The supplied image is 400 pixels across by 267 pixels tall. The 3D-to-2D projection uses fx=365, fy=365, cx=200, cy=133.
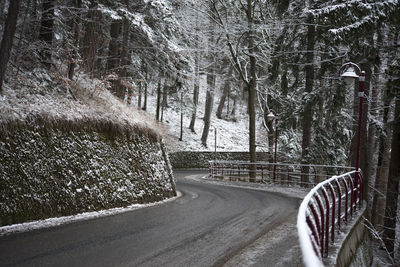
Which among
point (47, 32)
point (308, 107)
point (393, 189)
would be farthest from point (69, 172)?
point (308, 107)

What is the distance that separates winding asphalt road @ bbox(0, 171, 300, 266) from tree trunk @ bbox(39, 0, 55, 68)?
6.43m

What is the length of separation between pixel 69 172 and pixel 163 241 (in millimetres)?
3534

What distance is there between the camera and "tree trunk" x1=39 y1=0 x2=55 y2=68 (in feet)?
41.1

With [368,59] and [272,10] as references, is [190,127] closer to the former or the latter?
[272,10]

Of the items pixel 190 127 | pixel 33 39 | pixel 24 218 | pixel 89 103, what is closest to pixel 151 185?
pixel 89 103

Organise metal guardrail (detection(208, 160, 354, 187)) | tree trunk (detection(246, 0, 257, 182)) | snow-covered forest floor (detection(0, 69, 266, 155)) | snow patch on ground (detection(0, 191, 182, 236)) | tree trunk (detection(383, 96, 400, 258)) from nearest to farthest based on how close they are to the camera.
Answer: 1. snow patch on ground (detection(0, 191, 182, 236))
2. snow-covered forest floor (detection(0, 69, 266, 155))
3. tree trunk (detection(383, 96, 400, 258))
4. metal guardrail (detection(208, 160, 354, 187))
5. tree trunk (detection(246, 0, 257, 182))

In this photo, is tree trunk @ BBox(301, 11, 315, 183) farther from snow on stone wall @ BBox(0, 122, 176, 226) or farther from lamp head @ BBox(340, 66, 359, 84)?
snow on stone wall @ BBox(0, 122, 176, 226)

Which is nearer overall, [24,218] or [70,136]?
[24,218]

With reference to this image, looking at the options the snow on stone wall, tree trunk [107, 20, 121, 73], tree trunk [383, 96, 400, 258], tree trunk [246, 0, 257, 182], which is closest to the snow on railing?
tree trunk [383, 96, 400, 258]

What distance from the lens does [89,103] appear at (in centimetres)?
1239

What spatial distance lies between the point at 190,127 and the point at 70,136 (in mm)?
32151

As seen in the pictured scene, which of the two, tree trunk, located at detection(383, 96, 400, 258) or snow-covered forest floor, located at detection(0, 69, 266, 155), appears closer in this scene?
snow-covered forest floor, located at detection(0, 69, 266, 155)

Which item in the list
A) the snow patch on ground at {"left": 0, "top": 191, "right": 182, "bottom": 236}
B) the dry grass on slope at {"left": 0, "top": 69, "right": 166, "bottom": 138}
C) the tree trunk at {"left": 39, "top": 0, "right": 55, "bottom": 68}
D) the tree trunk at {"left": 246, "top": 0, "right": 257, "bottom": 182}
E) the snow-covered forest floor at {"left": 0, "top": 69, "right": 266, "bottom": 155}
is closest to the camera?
the snow patch on ground at {"left": 0, "top": 191, "right": 182, "bottom": 236}

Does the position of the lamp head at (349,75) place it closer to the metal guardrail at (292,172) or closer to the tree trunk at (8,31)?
the metal guardrail at (292,172)
